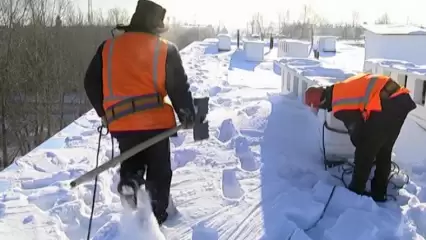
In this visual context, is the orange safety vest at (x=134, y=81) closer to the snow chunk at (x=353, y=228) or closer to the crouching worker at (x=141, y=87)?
the crouching worker at (x=141, y=87)

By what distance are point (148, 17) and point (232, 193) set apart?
175 cm

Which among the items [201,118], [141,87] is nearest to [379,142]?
[201,118]

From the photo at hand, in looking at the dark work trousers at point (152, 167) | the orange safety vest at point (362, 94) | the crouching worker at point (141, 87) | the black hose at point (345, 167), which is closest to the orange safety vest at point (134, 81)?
the crouching worker at point (141, 87)

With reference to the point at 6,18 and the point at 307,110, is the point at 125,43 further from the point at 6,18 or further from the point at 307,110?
the point at 6,18

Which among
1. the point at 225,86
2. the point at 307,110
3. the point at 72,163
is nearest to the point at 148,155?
the point at 72,163

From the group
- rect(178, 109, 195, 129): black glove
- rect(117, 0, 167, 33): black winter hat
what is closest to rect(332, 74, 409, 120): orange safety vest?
rect(178, 109, 195, 129): black glove

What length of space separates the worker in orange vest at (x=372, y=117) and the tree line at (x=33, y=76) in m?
22.9

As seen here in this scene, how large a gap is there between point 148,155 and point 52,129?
27383 mm

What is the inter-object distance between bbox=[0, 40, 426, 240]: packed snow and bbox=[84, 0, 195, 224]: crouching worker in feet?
1.69

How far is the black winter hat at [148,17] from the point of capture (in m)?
3.13

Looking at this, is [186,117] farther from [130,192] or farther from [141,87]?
[130,192]

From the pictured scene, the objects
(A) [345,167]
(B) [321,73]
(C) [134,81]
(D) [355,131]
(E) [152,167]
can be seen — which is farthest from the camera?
(B) [321,73]

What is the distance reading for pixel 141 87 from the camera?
3135 mm

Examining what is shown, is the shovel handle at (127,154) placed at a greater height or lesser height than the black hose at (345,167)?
greater
